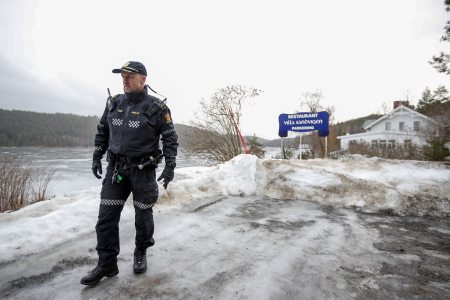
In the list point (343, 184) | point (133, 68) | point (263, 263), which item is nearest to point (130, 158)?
point (133, 68)

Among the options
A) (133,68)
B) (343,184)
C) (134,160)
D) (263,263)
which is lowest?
(263,263)

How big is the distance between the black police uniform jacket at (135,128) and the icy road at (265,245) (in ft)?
3.85

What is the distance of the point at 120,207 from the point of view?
2264 millimetres

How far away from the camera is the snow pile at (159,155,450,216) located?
4211 mm

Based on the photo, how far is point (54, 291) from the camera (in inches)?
75.0

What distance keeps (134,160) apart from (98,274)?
103cm

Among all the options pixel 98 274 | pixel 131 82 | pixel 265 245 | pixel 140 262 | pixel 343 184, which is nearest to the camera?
pixel 98 274

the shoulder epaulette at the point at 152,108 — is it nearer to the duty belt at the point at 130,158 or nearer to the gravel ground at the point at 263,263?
the duty belt at the point at 130,158

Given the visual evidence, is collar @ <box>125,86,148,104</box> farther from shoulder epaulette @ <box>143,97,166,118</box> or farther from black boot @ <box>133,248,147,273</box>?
black boot @ <box>133,248,147,273</box>

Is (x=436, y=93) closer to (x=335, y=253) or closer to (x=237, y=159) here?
(x=237, y=159)

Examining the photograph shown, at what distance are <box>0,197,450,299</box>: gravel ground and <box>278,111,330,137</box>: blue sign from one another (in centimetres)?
559

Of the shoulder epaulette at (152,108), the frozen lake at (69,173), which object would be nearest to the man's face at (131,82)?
the shoulder epaulette at (152,108)

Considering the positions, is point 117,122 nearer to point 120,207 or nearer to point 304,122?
point 120,207

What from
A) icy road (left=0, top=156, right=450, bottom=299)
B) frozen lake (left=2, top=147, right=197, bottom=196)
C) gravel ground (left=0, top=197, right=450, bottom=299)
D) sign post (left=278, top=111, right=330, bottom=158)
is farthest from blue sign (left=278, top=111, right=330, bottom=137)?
gravel ground (left=0, top=197, right=450, bottom=299)
